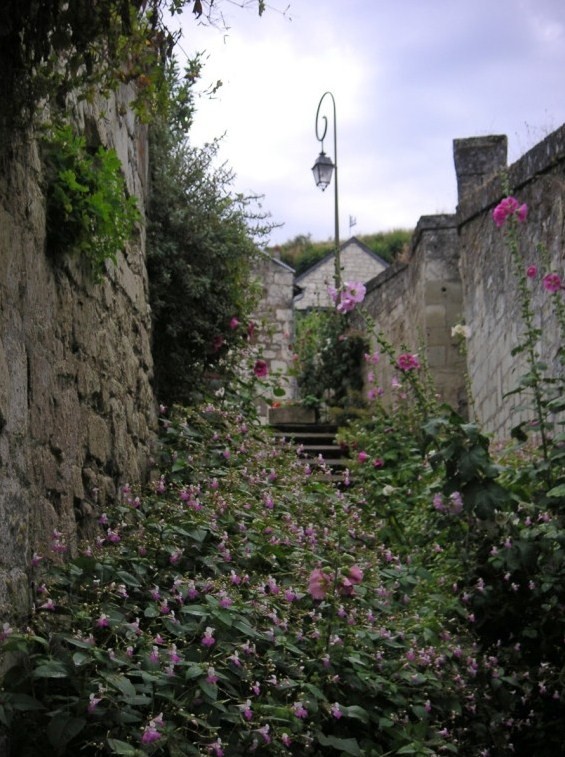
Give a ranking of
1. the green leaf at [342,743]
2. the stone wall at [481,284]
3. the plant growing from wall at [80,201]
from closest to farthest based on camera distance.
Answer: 1. the green leaf at [342,743]
2. the plant growing from wall at [80,201]
3. the stone wall at [481,284]

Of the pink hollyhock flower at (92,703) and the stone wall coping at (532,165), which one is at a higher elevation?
the stone wall coping at (532,165)

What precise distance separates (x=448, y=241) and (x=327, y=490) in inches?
206

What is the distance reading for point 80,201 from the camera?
310 centimetres

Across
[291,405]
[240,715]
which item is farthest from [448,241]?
[240,715]

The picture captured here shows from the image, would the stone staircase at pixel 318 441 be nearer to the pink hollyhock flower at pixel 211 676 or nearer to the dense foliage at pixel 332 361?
the dense foliage at pixel 332 361

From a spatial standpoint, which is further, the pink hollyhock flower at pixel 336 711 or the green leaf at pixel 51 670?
the pink hollyhock flower at pixel 336 711

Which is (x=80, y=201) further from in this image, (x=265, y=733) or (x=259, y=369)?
(x=259, y=369)

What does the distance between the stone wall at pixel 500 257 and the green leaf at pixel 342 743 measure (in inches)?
110

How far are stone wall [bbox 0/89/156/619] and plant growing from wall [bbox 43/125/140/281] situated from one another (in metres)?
0.07

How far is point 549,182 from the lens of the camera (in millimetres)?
5977

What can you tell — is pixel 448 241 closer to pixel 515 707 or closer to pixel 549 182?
pixel 549 182

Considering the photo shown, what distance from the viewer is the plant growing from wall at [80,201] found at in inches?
119

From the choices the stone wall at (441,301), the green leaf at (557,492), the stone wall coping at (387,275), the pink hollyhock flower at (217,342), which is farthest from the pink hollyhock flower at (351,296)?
the stone wall coping at (387,275)

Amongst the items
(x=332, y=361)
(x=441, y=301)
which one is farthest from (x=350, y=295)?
(x=332, y=361)
